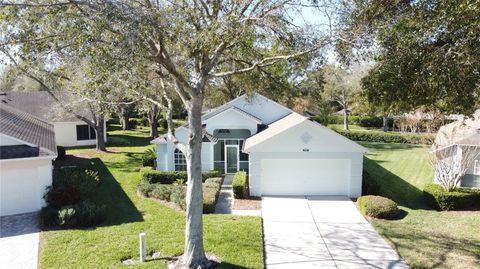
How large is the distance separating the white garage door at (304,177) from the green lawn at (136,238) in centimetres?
444

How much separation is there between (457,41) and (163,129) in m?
44.6

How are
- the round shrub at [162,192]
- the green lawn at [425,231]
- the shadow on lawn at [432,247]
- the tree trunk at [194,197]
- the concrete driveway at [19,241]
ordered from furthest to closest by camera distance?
the round shrub at [162,192] < the green lawn at [425,231] < the shadow on lawn at [432,247] < the concrete driveway at [19,241] < the tree trunk at [194,197]

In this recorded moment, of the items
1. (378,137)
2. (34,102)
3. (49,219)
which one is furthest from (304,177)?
(34,102)

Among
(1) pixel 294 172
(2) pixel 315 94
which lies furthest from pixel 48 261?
(2) pixel 315 94

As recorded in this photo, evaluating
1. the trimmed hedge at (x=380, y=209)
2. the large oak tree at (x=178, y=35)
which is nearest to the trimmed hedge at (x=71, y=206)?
the large oak tree at (x=178, y=35)

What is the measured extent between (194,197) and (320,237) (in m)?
5.79

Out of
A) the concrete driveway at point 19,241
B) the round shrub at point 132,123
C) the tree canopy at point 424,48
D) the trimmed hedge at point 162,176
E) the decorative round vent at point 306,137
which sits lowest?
the concrete driveway at point 19,241

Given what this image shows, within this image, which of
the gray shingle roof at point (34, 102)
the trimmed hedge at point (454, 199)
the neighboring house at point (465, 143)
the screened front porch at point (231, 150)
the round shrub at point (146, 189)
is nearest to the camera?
the trimmed hedge at point (454, 199)

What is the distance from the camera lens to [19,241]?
13.4 m

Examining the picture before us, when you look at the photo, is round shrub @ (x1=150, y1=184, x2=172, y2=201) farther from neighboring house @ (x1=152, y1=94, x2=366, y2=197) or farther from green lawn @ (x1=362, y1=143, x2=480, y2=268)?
green lawn @ (x1=362, y1=143, x2=480, y2=268)

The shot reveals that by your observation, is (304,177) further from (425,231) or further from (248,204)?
(425,231)

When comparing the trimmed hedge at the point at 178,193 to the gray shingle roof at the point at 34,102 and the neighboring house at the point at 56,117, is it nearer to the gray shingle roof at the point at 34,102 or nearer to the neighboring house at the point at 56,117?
the neighboring house at the point at 56,117

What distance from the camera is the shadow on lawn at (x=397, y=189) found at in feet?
64.4

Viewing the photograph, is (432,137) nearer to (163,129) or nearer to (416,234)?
(416,234)
